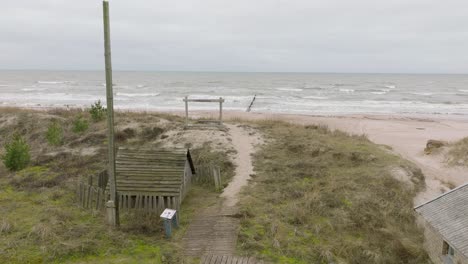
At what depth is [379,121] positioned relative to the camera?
134ft

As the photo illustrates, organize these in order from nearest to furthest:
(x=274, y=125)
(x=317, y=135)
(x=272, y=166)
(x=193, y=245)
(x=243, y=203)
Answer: (x=193, y=245)
(x=243, y=203)
(x=272, y=166)
(x=317, y=135)
(x=274, y=125)

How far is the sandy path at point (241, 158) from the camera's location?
555 inches

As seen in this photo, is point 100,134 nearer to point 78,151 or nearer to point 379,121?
point 78,151

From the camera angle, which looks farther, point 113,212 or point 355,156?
point 355,156

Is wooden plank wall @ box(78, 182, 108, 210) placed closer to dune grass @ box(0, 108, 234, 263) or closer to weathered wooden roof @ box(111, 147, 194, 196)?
dune grass @ box(0, 108, 234, 263)

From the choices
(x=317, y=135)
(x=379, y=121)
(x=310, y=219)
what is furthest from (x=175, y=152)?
(x=379, y=121)

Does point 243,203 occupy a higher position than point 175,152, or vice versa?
point 175,152

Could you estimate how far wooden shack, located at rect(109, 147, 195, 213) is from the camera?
11961 millimetres

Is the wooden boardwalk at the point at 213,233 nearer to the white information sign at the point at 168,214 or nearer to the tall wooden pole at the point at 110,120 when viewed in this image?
the white information sign at the point at 168,214

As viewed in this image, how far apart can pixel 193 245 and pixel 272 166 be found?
776 cm

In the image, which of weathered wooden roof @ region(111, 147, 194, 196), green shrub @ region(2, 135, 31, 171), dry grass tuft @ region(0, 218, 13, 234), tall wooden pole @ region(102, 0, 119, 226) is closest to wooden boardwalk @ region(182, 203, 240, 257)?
weathered wooden roof @ region(111, 147, 194, 196)

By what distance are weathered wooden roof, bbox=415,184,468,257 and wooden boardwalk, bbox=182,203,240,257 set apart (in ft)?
17.7

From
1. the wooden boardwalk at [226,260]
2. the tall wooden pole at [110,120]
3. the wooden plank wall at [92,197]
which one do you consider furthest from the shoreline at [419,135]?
the wooden plank wall at [92,197]

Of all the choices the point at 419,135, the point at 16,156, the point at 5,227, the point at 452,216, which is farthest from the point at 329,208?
the point at 419,135
